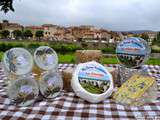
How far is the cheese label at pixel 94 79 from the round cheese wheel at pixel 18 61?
26cm

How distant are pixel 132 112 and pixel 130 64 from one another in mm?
389

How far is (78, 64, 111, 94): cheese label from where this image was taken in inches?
53.9

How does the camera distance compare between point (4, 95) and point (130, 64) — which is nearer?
point (4, 95)

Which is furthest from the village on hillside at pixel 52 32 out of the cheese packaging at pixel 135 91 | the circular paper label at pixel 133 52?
the cheese packaging at pixel 135 91

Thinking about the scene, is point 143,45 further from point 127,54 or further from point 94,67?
point 94,67

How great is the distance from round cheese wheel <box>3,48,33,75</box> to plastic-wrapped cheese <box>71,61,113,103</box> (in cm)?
24

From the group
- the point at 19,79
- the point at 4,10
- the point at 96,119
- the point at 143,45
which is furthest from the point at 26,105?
the point at 4,10

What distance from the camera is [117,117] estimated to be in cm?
115

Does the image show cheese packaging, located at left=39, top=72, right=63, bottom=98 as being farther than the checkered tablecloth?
Yes

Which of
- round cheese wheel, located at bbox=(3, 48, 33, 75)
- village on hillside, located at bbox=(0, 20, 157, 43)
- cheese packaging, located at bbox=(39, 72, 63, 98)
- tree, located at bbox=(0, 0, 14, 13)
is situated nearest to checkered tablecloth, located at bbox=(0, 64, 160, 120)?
cheese packaging, located at bbox=(39, 72, 63, 98)

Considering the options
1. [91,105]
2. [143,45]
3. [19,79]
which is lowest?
[91,105]

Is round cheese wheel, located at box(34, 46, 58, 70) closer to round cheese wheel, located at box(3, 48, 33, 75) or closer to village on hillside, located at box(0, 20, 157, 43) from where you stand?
round cheese wheel, located at box(3, 48, 33, 75)

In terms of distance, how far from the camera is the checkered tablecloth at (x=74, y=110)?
115 cm

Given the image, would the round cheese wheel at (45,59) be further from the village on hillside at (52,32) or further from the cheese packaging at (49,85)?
the village on hillside at (52,32)
